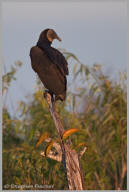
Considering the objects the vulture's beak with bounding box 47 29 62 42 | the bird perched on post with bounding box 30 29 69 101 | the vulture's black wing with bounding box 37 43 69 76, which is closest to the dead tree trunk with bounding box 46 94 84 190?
the bird perched on post with bounding box 30 29 69 101

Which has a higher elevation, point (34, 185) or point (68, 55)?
point (68, 55)

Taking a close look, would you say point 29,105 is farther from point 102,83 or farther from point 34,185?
point 34,185

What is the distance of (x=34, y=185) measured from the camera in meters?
3.83

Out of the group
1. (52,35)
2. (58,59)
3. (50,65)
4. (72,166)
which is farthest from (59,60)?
(72,166)

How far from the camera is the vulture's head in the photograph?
14.3 ft

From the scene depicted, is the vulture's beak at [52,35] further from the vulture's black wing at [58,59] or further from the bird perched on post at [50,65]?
the vulture's black wing at [58,59]

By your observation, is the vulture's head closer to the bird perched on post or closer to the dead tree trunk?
the bird perched on post

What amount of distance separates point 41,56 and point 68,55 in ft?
2.43

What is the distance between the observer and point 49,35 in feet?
14.4

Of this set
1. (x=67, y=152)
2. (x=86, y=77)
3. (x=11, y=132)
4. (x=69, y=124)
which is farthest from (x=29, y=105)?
(x=67, y=152)

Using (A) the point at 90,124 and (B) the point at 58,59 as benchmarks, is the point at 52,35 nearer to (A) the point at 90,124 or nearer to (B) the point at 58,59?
(B) the point at 58,59

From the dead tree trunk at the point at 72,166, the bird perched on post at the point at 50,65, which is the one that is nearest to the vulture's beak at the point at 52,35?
the bird perched on post at the point at 50,65

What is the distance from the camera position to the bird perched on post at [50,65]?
3.89 m

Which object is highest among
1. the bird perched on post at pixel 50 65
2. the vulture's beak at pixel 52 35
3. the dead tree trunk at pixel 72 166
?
the vulture's beak at pixel 52 35
